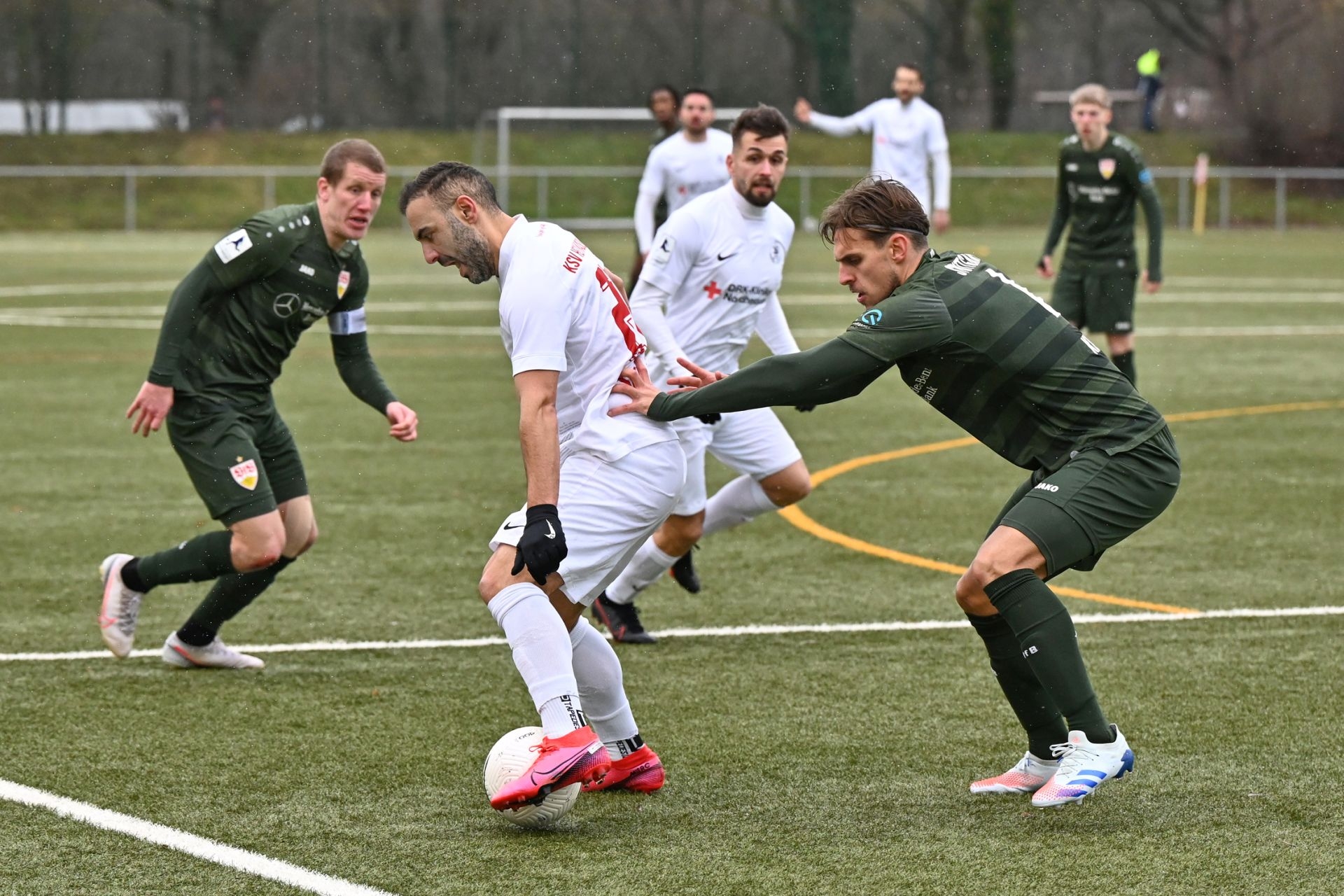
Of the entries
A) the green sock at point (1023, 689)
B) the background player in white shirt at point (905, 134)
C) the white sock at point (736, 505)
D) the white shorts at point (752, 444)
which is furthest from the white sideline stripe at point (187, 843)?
the background player in white shirt at point (905, 134)

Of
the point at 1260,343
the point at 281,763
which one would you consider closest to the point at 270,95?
the point at 1260,343

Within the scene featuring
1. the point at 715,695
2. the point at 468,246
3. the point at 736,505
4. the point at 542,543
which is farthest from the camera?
the point at 736,505

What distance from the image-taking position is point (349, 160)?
616 centimetres

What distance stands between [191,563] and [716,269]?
2521 millimetres

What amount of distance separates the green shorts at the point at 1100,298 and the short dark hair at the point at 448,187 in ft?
26.0

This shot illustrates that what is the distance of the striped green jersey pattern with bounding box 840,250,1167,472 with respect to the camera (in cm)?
453

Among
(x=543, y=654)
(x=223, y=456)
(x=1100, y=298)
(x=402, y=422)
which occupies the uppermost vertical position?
(x=1100, y=298)

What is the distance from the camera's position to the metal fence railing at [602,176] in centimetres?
3672

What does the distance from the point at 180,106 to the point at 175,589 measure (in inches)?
1468

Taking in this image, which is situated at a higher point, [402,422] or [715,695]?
[402,422]

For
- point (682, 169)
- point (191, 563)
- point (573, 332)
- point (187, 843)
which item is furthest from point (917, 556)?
point (682, 169)

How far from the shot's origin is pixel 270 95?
142 feet

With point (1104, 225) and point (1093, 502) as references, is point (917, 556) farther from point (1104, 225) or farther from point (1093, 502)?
point (1104, 225)

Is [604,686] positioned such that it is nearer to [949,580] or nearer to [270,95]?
[949,580]
